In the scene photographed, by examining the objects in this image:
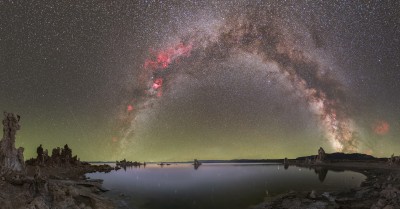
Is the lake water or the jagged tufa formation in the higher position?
the jagged tufa formation

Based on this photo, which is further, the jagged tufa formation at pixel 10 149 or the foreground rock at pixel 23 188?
the jagged tufa formation at pixel 10 149

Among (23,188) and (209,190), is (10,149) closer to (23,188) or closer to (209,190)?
(23,188)

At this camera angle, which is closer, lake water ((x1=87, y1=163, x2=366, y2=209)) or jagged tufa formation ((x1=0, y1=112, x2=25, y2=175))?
jagged tufa formation ((x1=0, y1=112, x2=25, y2=175))

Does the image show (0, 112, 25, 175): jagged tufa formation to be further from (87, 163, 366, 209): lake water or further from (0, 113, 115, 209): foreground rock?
(87, 163, 366, 209): lake water

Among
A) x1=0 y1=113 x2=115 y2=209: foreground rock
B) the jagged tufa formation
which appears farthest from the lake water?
the jagged tufa formation

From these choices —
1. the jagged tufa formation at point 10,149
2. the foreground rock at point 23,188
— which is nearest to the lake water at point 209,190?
the foreground rock at point 23,188

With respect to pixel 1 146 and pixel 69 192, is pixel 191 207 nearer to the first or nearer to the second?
pixel 69 192

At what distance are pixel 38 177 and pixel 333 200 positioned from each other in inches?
1585

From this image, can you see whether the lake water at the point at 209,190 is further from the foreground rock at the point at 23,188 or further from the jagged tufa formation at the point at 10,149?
the jagged tufa formation at the point at 10,149

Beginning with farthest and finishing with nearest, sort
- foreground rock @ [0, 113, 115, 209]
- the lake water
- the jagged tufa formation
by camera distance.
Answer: the lake water → the jagged tufa formation → foreground rock @ [0, 113, 115, 209]

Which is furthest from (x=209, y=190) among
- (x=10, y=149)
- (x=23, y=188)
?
(x=23, y=188)

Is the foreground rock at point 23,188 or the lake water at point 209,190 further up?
the foreground rock at point 23,188

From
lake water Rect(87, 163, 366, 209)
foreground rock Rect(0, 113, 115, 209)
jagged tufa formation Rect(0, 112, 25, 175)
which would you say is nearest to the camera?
foreground rock Rect(0, 113, 115, 209)

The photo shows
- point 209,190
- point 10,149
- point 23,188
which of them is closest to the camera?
point 23,188
